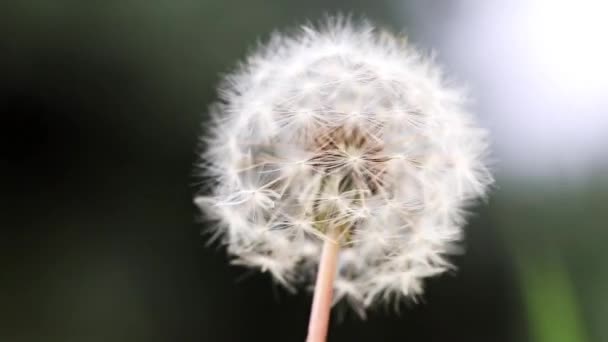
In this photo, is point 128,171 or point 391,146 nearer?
point 391,146

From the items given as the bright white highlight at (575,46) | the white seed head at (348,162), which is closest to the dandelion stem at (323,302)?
the white seed head at (348,162)

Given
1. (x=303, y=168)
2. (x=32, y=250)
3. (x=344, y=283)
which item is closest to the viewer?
(x=303, y=168)

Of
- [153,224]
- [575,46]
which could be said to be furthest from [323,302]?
[575,46]

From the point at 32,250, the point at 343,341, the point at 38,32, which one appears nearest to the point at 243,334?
the point at 343,341

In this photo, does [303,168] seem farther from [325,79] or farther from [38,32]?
[38,32]

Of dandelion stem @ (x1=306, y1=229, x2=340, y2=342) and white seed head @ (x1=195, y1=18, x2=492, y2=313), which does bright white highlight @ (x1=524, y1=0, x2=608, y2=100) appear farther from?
dandelion stem @ (x1=306, y1=229, x2=340, y2=342)

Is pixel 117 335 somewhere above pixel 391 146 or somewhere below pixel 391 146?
below

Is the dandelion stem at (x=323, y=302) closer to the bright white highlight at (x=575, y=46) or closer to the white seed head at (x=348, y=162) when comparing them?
the white seed head at (x=348, y=162)

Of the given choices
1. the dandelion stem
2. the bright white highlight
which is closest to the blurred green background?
the bright white highlight
